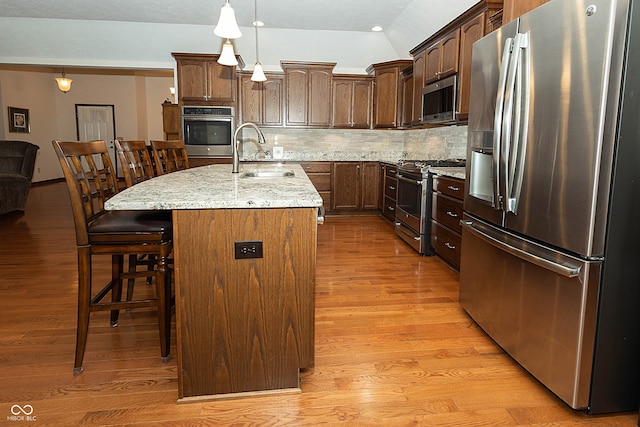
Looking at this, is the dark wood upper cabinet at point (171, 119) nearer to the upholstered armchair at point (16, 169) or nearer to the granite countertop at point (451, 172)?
the upholstered armchair at point (16, 169)

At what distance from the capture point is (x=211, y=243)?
5.52 feet

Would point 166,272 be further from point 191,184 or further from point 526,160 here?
point 526,160

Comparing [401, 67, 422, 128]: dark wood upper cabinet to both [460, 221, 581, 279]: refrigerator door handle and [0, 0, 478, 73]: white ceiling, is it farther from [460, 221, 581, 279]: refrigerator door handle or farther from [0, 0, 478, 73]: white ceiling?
[460, 221, 581, 279]: refrigerator door handle

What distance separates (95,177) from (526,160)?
204 cm

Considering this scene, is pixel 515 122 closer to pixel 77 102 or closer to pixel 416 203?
pixel 416 203

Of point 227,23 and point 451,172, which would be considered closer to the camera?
point 227,23

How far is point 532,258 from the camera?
184 centimetres

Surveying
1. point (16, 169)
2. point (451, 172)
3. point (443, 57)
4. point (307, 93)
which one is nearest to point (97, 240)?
point (451, 172)

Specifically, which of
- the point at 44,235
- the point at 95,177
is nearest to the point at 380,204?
the point at 44,235

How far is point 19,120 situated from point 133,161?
8386 mm

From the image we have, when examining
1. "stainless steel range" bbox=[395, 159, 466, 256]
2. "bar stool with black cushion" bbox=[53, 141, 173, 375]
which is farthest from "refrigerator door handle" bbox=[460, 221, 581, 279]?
"stainless steel range" bbox=[395, 159, 466, 256]

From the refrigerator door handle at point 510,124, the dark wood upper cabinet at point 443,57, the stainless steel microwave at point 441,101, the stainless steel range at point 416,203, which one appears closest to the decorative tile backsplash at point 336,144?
the stainless steel microwave at point 441,101

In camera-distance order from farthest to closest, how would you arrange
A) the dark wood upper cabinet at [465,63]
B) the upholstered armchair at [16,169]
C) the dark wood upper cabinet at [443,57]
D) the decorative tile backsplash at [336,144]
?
the decorative tile backsplash at [336,144], the upholstered armchair at [16,169], the dark wood upper cabinet at [443,57], the dark wood upper cabinet at [465,63]

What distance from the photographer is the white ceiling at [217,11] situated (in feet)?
16.7
